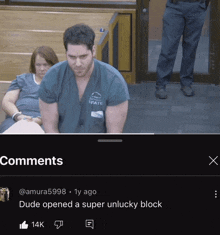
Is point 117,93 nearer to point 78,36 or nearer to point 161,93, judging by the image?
point 78,36

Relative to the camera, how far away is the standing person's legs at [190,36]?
368 cm

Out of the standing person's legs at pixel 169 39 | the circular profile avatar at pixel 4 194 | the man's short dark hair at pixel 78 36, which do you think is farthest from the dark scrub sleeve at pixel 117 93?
the standing person's legs at pixel 169 39

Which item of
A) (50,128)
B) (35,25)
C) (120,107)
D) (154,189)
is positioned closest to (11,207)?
(154,189)

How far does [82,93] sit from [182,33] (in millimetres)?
2413

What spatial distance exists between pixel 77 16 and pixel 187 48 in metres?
0.95

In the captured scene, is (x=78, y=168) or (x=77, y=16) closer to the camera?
(x=78, y=168)

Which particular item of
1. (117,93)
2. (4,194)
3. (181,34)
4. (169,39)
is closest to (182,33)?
(181,34)

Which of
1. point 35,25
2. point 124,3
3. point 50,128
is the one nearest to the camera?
point 50,128

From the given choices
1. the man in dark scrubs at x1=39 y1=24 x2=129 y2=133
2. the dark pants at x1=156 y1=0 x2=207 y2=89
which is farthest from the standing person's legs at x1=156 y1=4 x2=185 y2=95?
the man in dark scrubs at x1=39 y1=24 x2=129 y2=133

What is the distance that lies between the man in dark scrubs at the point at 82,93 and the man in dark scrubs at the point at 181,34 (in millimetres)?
2220

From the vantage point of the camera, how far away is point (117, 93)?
63.1 inches

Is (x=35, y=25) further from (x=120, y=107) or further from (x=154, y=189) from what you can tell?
(x=154, y=189)

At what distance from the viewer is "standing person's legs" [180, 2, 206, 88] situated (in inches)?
145

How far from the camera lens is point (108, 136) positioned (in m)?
0.56
